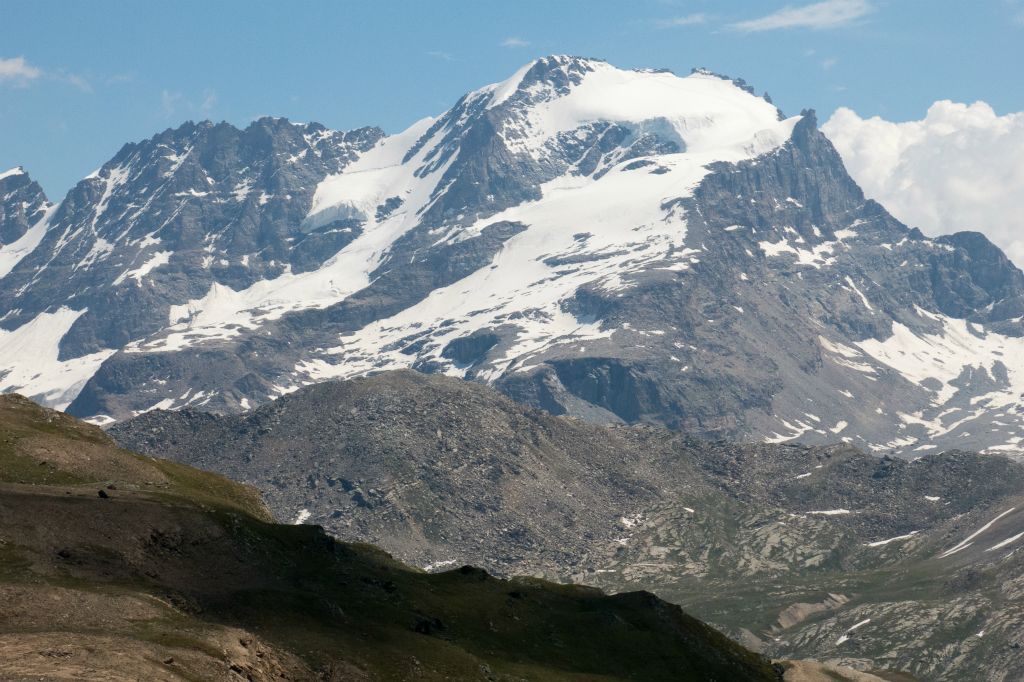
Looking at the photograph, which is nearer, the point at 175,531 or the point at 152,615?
the point at 152,615

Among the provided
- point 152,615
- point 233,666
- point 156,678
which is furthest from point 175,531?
point 156,678

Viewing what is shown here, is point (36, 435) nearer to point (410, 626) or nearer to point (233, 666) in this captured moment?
point (410, 626)

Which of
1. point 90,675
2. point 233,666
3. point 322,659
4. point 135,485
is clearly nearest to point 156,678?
point 90,675

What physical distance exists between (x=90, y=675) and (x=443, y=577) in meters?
81.7

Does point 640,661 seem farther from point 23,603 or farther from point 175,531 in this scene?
point 23,603

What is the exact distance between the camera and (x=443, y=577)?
19288 centimetres

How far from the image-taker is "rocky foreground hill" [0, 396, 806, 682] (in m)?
129

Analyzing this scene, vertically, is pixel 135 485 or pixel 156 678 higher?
pixel 135 485

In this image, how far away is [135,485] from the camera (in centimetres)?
17975

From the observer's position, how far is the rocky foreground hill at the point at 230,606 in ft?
422

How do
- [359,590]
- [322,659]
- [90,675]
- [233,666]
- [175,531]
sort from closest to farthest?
[90,675], [233,666], [322,659], [175,531], [359,590]

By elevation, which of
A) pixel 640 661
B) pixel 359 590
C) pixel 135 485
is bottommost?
pixel 640 661

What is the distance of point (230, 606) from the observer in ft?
481

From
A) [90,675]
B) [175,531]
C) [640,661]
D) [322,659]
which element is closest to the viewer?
[90,675]
